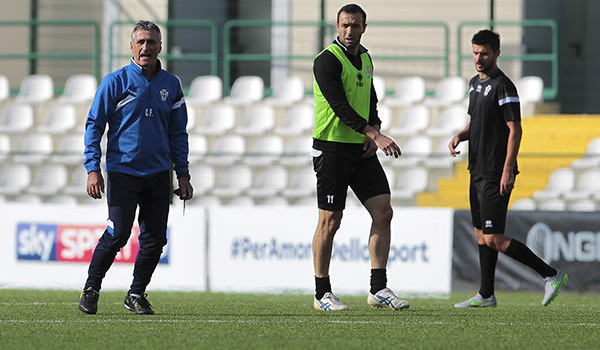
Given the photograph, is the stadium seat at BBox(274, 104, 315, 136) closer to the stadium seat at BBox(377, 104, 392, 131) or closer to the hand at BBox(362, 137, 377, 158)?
the stadium seat at BBox(377, 104, 392, 131)

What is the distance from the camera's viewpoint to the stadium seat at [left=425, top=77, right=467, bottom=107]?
15.5 meters

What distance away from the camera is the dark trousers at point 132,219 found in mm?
6652

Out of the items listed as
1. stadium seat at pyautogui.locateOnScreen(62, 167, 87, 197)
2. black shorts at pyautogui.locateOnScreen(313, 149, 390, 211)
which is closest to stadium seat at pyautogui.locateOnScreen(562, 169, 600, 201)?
black shorts at pyautogui.locateOnScreen(313, 149, 390, 211)

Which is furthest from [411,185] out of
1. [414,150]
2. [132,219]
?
[132,219]

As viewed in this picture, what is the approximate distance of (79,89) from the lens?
54.3ft

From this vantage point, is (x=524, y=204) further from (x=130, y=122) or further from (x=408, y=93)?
(x=130, y=122)

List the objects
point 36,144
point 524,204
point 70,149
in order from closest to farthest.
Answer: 1. point 524,204
2. point 70,149
3. point 36,144

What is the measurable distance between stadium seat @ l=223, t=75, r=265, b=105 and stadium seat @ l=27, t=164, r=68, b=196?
2876 mm

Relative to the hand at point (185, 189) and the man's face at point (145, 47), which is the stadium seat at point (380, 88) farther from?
the man's face at point (145, 47)

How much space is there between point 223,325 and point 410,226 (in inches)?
199

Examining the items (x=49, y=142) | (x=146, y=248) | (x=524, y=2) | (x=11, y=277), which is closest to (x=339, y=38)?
(x=146, y=248)

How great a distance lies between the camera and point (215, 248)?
1120 centimetres

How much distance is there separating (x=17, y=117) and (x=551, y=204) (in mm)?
8436

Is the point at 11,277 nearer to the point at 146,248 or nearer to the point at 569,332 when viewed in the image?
the point at 146,248
